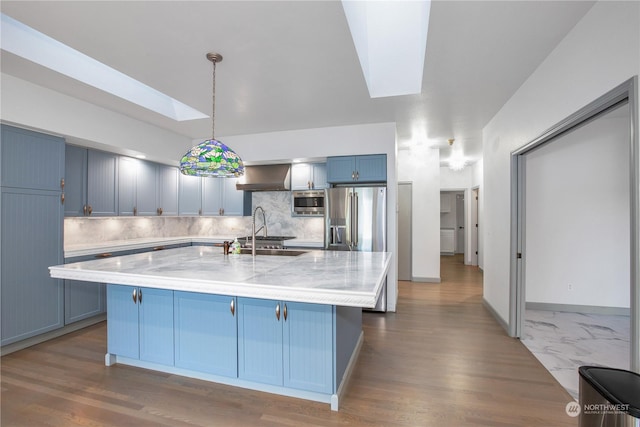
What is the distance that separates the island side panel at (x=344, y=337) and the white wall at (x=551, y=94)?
2.00 m

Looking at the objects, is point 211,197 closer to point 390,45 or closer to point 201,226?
point 201,226

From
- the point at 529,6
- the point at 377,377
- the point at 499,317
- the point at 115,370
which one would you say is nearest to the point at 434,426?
the point at 377,377

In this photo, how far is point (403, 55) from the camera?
2.91m

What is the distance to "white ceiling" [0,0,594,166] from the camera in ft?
6.15

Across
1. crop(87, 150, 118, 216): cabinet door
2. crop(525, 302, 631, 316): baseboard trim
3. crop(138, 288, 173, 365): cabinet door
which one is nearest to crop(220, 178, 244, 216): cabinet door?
crop(87, 150, 118, 216): cabinet door

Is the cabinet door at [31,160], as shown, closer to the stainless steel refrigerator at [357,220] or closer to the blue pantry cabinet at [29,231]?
the blue pantry cabinet at [29,231]

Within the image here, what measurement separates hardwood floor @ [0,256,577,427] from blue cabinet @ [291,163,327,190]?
8.10 feet

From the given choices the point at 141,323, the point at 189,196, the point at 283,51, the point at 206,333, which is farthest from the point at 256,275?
the point at 189,196

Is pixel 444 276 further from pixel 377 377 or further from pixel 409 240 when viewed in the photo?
pixel 377 377

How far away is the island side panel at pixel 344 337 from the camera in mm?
2072

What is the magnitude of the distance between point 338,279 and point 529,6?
7.08ft

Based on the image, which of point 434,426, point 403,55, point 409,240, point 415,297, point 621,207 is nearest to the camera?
point 434,426

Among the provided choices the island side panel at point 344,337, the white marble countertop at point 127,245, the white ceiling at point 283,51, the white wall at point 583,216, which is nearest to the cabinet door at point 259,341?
the island side panel at point 344,337

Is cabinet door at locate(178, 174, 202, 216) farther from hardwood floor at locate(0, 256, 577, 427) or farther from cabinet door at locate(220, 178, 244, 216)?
hardwood floor at locate(0, 256, 577, 427)
